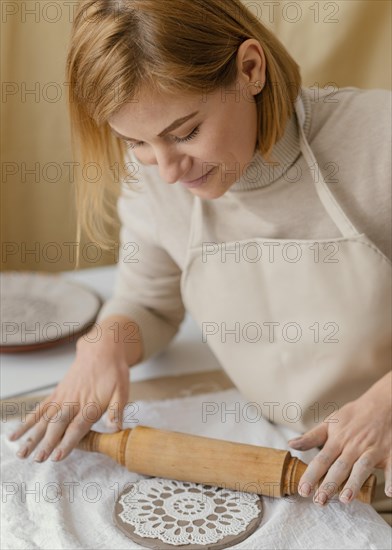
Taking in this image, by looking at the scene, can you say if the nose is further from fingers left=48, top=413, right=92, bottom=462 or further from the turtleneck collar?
fingers left=48, top=413, right=92, bottom=462

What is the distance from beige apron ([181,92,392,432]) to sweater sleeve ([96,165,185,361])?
110 mm

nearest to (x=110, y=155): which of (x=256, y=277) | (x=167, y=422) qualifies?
(x=256, y=277)

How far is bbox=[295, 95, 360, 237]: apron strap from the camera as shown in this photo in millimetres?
1058

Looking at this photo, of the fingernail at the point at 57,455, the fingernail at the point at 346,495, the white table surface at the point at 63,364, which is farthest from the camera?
the white table surface at the point at 63,364

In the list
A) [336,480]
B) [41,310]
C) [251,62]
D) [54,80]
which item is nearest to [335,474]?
[336,480]

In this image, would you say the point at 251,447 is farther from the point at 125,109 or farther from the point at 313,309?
the point at 125,109

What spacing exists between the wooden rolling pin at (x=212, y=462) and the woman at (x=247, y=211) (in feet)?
0.12

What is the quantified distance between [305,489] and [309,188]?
39cm

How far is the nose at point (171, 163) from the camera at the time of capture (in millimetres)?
971

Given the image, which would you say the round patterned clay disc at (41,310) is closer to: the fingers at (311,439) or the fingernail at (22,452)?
the fingernail at (22,452)

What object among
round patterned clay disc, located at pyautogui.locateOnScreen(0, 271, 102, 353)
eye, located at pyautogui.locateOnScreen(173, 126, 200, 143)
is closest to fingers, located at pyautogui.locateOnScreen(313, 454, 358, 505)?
eye, located at pyautogui.locateOnScreen(173, 126, 200, 143)

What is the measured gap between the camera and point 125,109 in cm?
93

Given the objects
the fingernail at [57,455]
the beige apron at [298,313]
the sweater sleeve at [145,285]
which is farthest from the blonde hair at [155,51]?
the fingernail at [57,455]

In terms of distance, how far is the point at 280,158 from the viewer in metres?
1.08
